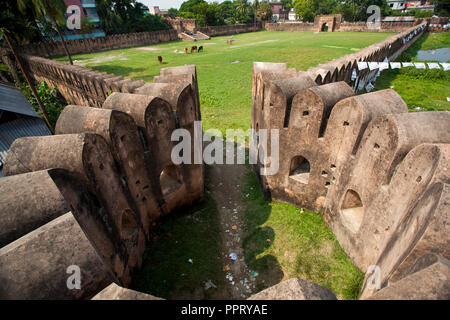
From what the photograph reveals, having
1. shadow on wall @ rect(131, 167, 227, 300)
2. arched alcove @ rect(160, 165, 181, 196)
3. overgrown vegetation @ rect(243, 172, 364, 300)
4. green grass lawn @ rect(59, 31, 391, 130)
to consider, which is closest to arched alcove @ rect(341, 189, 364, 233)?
overgrown vegetation @ rect(243, 172, 364, 300)

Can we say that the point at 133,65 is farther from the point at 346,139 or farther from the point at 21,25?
the point at 346,139

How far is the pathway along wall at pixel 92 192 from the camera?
3.18 m

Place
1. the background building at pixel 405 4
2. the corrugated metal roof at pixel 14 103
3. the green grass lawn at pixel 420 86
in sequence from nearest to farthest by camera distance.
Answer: the corrugated metal roof at pixel 14 103 → the green grass lawn at pixel 420 86 → the background building at pixel 405 4

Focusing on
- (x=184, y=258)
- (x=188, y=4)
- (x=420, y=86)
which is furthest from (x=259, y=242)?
(x=188, y=4)

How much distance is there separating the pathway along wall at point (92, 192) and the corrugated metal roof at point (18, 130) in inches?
320

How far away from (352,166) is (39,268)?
7.33 meters

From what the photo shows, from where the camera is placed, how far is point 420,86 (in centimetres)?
1936

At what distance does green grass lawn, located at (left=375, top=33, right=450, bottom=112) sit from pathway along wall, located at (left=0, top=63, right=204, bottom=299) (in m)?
15.9

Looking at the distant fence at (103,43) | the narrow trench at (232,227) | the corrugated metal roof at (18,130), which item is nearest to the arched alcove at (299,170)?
the narrow trench at (232,227)

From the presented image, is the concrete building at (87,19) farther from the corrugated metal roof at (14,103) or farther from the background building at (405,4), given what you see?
the background building at (405,4)

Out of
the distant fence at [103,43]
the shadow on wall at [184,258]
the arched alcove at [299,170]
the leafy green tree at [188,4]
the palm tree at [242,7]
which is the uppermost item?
the leafy green tree at [188,4]

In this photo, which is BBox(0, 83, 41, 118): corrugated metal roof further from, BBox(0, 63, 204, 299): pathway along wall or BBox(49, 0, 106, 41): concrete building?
BBox(49, 0, 106, 41): concrete building

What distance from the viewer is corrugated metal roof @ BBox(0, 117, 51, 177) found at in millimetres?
11492

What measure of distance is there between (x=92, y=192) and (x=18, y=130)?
1067 centimetres
